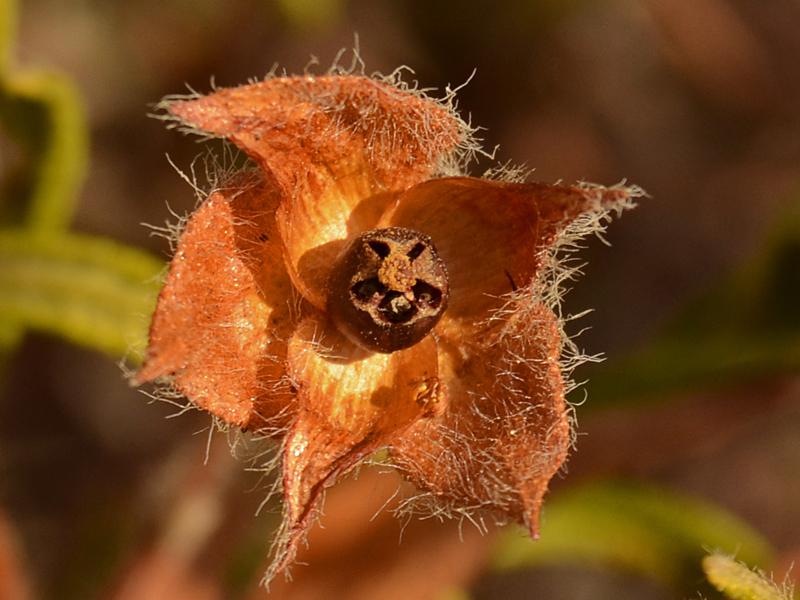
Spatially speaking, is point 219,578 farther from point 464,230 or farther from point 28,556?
point 464,230

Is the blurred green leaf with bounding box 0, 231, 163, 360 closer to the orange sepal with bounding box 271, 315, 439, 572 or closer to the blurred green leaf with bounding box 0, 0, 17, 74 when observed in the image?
the blurred green leaf with bounding box 0, 0, 17, 74

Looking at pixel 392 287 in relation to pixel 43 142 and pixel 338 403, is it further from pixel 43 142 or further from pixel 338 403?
pixel 43 142

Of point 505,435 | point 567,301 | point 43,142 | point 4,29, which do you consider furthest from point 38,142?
point 567,301

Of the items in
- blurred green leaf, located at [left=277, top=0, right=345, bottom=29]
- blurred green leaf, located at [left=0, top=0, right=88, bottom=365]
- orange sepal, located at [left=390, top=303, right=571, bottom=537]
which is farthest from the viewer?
blurred green leaf, located at [left=277, top=0, right=345, bottom=29]

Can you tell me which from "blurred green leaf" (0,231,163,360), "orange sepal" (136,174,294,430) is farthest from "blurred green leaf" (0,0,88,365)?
"orange sepal" (136,174,294,430)

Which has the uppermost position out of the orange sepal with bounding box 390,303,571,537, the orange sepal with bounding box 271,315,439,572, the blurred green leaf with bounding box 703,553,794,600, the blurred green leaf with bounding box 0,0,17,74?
the blurred green leaf with bounding box 703,553,794,600

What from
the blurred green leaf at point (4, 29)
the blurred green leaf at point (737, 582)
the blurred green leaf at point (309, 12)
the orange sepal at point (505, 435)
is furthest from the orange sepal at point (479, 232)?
the blurred green leaf at point (309, 12)

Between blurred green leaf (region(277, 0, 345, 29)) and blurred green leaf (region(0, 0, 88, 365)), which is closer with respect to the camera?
blurred green leaf (region(0, 0, 88, 365))
